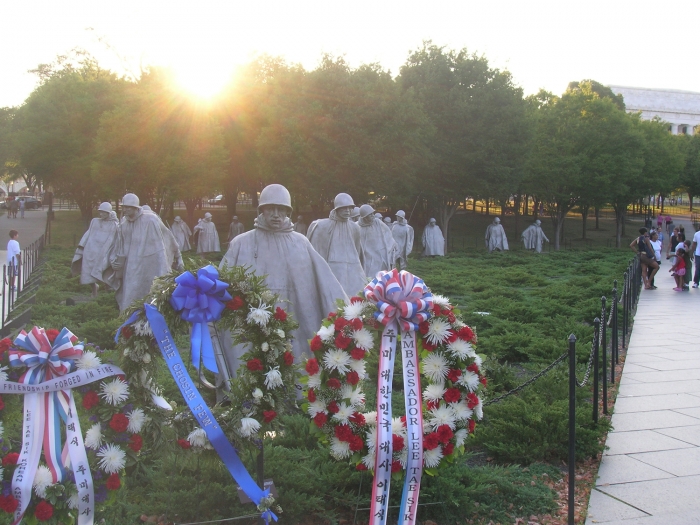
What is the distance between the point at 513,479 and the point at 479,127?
34.8 metres

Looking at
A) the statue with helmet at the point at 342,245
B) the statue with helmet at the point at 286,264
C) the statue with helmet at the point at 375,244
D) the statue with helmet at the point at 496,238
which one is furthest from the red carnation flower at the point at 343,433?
the statue with helmet at the point at 496,238

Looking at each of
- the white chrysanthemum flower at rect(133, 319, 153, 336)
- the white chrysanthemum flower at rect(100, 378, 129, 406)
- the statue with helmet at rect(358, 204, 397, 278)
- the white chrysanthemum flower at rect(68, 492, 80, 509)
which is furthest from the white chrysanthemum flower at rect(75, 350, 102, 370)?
the statue with helmet at rect(358, 204, 397, 278)

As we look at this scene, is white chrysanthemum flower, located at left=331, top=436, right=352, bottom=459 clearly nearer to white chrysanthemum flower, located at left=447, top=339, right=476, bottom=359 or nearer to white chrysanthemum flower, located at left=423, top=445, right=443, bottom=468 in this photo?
white chrysanthemum flower, located at left=423, top=445, right=443, bottom=468

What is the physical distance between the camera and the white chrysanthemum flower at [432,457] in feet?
15.8

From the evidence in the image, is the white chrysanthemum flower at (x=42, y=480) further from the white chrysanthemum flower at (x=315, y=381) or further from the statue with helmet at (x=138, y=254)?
the statue with helmet at (x=138, y=254)

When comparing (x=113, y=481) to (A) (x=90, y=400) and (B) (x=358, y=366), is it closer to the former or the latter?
(A) (x=90, y=400)

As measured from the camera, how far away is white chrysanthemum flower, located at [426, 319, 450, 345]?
4891 millimetres

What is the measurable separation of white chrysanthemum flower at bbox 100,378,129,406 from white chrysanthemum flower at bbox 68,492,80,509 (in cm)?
53

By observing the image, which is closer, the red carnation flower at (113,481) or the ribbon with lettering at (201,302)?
the red carnation flower at (113,481)

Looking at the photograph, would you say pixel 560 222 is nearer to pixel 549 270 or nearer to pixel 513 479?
pixel 549 270

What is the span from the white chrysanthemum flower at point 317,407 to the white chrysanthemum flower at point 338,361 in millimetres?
223

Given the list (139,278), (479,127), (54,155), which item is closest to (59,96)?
(54,155)

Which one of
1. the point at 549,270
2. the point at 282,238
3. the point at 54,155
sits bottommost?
the point at 549,270

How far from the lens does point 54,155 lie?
1607 inches
